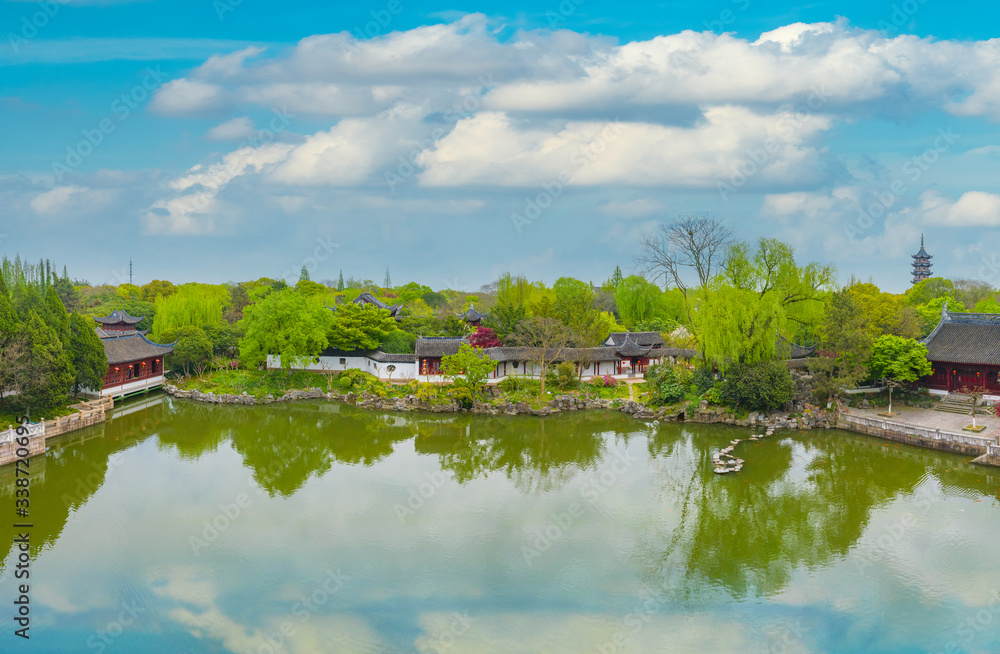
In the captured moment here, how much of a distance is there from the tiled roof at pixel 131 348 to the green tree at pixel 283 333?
11.1 feet

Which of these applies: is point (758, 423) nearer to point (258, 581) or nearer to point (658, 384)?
point (658, 384)

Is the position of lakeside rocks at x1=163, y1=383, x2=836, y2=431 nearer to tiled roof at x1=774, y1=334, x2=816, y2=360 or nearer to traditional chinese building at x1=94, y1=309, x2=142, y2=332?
tiled roof at x1=774, y1=334, x2=816, y2=360

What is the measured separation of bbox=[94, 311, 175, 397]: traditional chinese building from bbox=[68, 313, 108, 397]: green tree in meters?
1.26

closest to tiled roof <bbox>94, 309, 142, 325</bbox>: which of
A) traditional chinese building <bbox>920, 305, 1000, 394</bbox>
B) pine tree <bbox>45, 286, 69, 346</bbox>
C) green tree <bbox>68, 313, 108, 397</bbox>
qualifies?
green tree <bbox>68, 313, 108, 397</bbox>

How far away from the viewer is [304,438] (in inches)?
804

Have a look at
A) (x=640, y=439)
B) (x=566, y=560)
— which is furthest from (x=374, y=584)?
(x=640, y=439)

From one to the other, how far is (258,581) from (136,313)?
36.8 m

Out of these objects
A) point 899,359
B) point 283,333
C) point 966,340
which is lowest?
point 899,359

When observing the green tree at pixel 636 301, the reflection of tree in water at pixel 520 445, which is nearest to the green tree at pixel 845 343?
the reflection of tree in water at pixel 520 445

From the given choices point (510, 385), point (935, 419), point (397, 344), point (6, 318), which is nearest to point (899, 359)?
point (935, 419)

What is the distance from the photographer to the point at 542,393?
25.3m

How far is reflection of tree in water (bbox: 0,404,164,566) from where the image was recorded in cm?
1294

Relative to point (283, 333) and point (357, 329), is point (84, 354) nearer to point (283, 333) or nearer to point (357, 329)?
point (283, 333)

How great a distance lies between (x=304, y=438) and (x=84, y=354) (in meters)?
8.34
